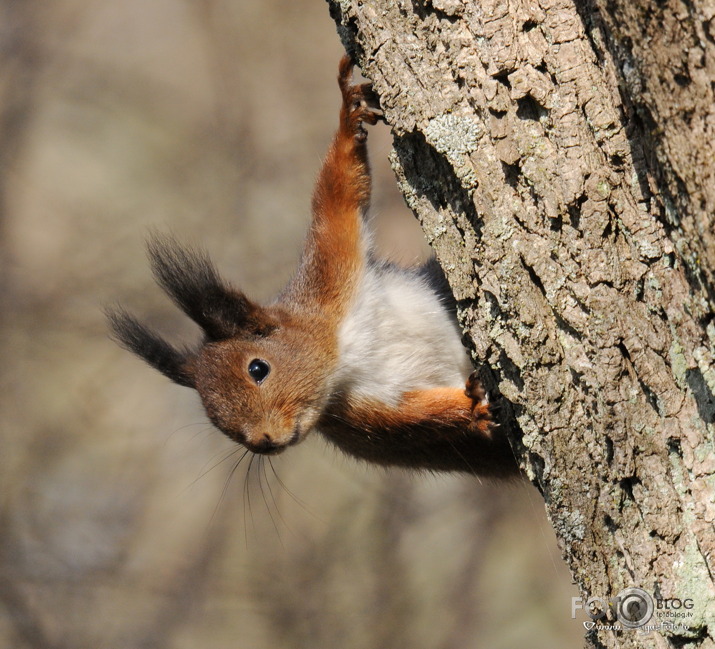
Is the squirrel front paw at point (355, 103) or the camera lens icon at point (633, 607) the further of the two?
the squirrel front paw at point (355, 103)

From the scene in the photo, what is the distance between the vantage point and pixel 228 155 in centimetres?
670

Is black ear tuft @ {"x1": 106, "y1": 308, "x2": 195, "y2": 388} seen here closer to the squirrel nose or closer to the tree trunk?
the squirrel nose

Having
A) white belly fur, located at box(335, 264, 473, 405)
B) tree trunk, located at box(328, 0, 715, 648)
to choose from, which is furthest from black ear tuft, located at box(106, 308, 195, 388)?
tree trunk, located at box(328, 0, 715, 648)

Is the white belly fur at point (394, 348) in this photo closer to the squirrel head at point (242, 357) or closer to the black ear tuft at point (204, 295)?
the squirrel head at point (242, 357)

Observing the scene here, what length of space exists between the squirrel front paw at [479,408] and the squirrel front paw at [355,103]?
0.92 metres

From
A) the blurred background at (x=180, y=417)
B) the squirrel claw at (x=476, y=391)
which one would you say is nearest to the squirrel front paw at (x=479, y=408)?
the squirrel claw at (x=476, y=391)

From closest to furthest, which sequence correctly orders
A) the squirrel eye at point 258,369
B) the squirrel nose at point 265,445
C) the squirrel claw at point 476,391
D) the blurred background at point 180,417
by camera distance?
the squirrel claw at point 476,391 < the squirrel nose at point 265,445 < the squirrel eye at point 258,369 < the blurred background at point 180,417

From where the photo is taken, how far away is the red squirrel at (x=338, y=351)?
2982 mm

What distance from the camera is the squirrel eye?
3.06 metres

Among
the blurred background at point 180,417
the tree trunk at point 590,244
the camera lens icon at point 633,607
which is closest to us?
the tree trunk at point 590,244

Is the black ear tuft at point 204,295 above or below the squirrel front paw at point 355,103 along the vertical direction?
below

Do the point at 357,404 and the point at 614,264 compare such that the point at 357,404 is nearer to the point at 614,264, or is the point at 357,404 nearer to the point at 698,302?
the point at 614,264

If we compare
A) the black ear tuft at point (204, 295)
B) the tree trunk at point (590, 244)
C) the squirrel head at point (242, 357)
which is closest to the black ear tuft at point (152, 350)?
the squirrel head at point (242, 357)

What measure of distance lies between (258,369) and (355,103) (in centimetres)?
99
